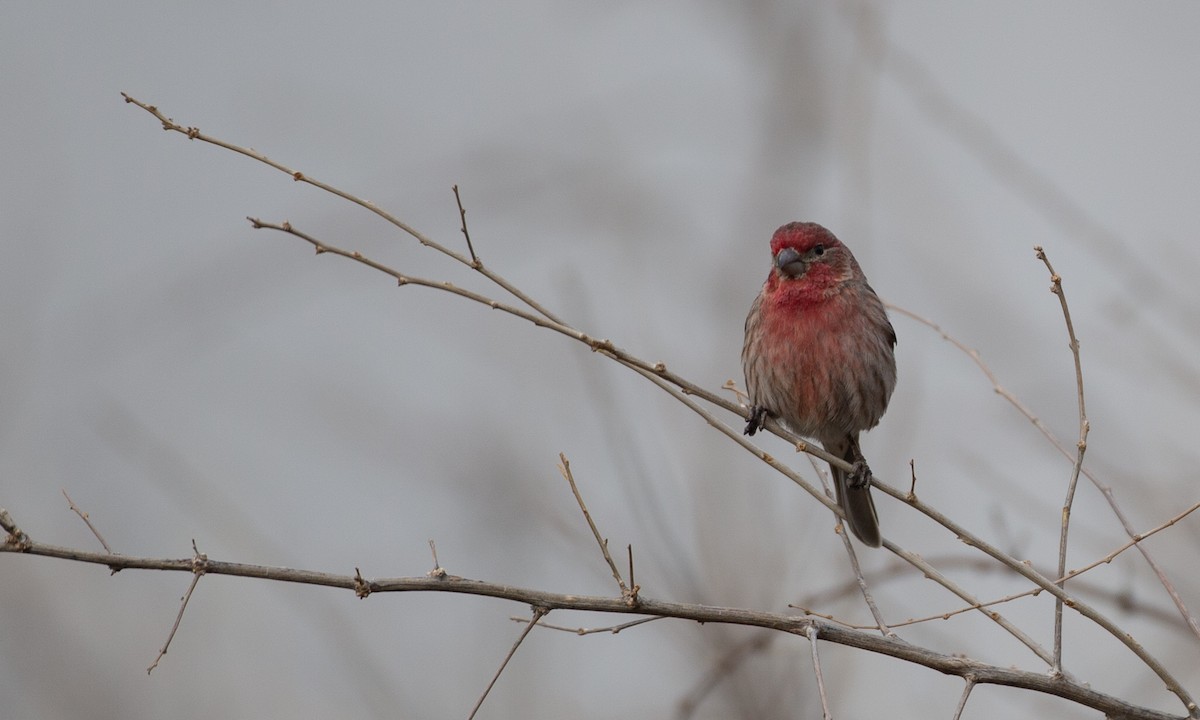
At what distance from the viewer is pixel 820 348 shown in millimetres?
5980

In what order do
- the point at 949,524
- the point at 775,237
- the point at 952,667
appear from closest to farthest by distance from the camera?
the point at 952,667 < the point at 949,524 < the point at 775,237

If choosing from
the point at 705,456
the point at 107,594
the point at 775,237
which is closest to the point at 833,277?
the point at 775,237

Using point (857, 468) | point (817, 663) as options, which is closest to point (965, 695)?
point (817, 663)

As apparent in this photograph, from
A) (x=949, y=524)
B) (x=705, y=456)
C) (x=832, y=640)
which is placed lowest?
(x=832, y=640)

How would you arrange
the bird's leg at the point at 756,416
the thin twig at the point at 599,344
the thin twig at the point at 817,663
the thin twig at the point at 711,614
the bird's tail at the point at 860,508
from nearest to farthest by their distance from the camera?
the thin twig at the point at 817,663, the thin twig at the point at 711,614, the thin twig at the point at 599,344, the bird's leg at the point at 756,416, the bird's tail at the point at 860,508

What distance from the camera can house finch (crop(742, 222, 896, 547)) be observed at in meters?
6.00

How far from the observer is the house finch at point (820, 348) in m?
6.00

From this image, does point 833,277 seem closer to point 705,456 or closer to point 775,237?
point 775,237

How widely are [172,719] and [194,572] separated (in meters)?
4.63

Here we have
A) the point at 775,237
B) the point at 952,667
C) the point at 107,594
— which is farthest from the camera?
the point at 107,594

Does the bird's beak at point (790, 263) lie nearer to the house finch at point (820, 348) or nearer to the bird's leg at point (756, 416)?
the house finch at point (820, 348)

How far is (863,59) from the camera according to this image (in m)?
6.49

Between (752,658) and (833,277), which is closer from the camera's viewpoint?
(752,658)

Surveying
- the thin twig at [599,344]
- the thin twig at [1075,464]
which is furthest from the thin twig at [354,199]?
the thin twig at [1075,464]
